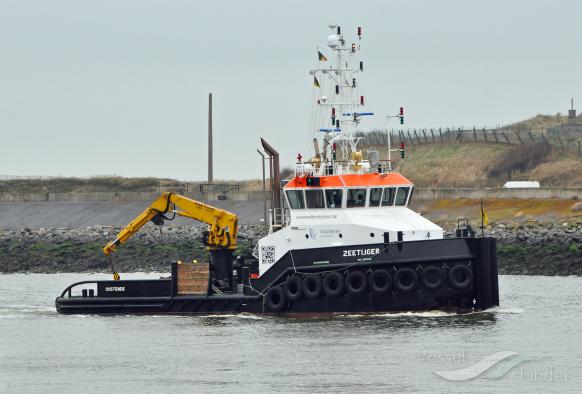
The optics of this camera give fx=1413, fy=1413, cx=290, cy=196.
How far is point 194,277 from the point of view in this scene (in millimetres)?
32031

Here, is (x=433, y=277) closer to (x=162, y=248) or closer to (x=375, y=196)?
(x=375, y=196)

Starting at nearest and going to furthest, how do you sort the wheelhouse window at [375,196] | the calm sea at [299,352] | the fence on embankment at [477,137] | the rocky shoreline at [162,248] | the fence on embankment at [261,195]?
the calm sea at [299,352]
the wheelhouse window at [375,196]
the rocky shoreline at [162,248]
the fence on embankment at [261,195]
the fence on embankment at [477,137]

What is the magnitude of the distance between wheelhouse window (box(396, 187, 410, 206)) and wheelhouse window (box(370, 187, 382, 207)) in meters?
0.49

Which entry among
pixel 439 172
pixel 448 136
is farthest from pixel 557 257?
pixel 448 136

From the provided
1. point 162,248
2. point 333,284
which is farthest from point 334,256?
point 162,248

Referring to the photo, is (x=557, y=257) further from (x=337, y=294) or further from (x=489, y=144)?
(x=489, y=144)

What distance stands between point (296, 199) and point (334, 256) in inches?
68.8

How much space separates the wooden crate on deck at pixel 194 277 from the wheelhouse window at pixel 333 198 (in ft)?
11.0

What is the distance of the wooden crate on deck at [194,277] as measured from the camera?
105 ft

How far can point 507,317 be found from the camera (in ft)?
100

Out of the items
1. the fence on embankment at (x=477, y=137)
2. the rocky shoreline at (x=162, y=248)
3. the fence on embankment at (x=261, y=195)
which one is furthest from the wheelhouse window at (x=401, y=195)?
the fence on embankment at (x=477, y=137)

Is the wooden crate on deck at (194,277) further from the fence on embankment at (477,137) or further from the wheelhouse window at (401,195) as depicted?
the fence on embankment at (477,137)

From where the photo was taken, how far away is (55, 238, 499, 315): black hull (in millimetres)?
29453

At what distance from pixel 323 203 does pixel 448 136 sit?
2236 inches
